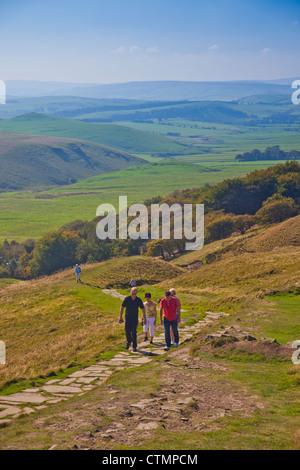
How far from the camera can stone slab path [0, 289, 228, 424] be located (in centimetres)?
1156

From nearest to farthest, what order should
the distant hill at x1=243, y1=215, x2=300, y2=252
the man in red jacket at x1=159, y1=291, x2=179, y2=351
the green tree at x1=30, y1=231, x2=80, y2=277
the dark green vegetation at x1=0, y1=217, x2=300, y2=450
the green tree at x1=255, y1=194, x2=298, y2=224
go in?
the dark green vegetation at x1=0, y1=217, x2=300, y2=450, the man in red jacket at x1=159, y1=291, x2=179, y2=351, the distant hill at x1=243, y1=215, x2=300, y2=252, the green tree at x1=255, y1=194, x2=298, y2=224, the green tree at x1=30, y1=231, x2=80, y2=277

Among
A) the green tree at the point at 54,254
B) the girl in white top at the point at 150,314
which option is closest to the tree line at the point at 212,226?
the green tree at the point at 54,254

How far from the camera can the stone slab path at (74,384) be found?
11.6 meters

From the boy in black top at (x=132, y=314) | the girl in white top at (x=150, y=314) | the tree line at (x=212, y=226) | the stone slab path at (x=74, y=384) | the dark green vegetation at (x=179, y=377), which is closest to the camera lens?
the dark green vegetation at (x=179, y=377)

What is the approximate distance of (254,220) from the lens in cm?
6956

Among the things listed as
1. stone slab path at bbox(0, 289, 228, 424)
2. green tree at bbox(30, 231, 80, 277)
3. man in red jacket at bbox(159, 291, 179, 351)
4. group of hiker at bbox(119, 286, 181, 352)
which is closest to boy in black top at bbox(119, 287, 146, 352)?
group of hiker at bbox(119, 286, 181, 352)

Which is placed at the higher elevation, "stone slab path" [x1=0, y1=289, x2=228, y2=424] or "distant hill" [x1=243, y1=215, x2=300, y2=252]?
"stone slab path" [x1=0, y1=289, x2=228, y2=424]

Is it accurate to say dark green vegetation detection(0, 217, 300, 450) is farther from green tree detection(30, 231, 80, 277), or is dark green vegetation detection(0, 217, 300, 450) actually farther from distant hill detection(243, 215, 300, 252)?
green tree detection(30, 231, 80, 277)

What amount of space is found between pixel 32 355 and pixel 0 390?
215 inches

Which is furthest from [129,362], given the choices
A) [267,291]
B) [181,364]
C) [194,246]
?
[194,246]

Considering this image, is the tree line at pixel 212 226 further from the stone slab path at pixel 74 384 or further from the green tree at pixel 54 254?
the stone slab path at pixel 74 384

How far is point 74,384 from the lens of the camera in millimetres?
13617
